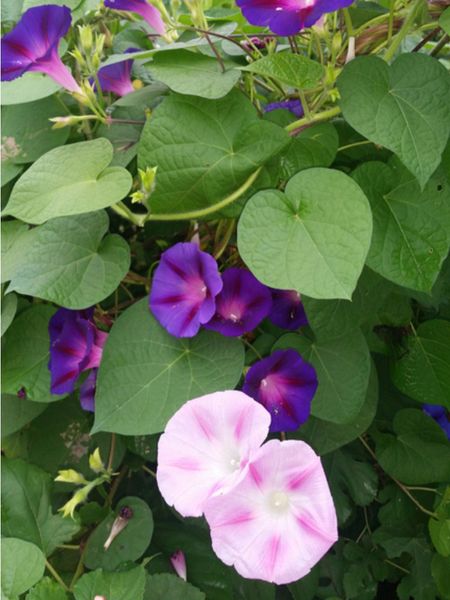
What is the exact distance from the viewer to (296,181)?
2.05 ft

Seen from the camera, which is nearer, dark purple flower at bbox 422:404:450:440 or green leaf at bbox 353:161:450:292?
green leaf at bbox 353:161:450:292

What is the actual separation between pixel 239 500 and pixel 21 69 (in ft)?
1.57

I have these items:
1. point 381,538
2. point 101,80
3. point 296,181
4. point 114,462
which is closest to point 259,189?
point 296,181

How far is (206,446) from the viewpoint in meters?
0.54

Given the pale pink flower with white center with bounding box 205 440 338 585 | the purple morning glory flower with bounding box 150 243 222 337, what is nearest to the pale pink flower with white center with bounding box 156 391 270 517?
the pale pink flower with white center with bounding box 205 440 338 585

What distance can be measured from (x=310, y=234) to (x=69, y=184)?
0.24m

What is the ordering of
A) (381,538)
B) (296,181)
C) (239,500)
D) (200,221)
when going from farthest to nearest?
(381,538)
(200,221)
(296,181)
(239,500)

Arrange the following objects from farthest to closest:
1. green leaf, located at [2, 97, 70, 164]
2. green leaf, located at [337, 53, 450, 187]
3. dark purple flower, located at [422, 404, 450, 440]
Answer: dark purple flower, located at [422, 404, 450, 440] < green leaf, located at [2, 97, 70, 164] < green leaf, located at [337, 53, 450, 187]

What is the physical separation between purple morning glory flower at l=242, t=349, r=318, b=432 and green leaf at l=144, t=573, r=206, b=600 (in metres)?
0.22

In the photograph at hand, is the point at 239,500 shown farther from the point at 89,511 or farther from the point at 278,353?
the point at 89,511

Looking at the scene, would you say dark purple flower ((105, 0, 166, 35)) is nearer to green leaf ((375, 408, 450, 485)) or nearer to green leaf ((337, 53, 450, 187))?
green leaf ((337, 53, 450, 187))

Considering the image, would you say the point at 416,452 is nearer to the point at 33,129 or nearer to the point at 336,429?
the point at 336,429

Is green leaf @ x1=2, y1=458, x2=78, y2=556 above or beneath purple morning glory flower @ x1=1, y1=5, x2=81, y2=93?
beneath

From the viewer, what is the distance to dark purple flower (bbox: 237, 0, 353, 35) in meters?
0.58
